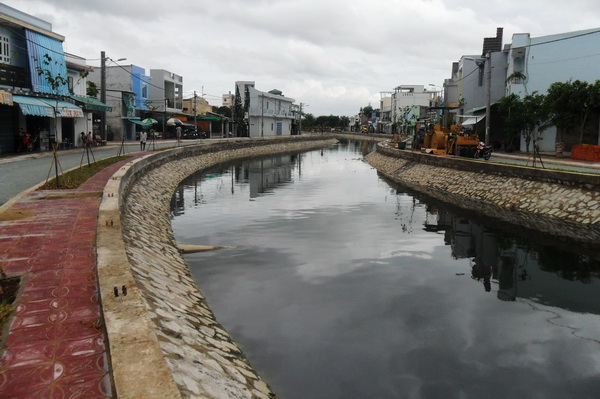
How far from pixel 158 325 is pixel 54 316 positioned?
134 cm

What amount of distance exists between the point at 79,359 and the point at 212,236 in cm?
1290

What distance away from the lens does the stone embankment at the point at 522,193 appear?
19.4m

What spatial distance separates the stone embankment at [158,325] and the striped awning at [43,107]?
17.2m

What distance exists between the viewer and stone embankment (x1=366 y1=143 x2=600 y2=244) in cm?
1936

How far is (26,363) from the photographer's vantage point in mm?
5086

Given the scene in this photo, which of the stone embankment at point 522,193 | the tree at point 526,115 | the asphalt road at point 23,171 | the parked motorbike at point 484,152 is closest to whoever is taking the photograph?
the asphalt road at point 23,171

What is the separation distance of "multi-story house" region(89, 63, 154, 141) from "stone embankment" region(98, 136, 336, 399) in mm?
42009

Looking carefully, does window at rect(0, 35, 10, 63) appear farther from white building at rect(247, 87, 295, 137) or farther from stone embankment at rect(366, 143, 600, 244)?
white building at rect(247, 87, 295, 137)

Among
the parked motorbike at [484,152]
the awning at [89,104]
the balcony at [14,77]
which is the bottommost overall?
the parked motorbike at [484,152]

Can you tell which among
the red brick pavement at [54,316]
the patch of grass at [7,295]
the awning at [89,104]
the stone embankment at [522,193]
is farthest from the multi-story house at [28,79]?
the stone embankment at [522,193]

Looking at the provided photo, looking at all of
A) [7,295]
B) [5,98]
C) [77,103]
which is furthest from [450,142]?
[7,295]

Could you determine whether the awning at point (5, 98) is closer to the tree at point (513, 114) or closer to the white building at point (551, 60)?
the tree at point (513, 114)

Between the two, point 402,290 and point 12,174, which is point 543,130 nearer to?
point 402,290

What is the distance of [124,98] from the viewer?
55125mm
